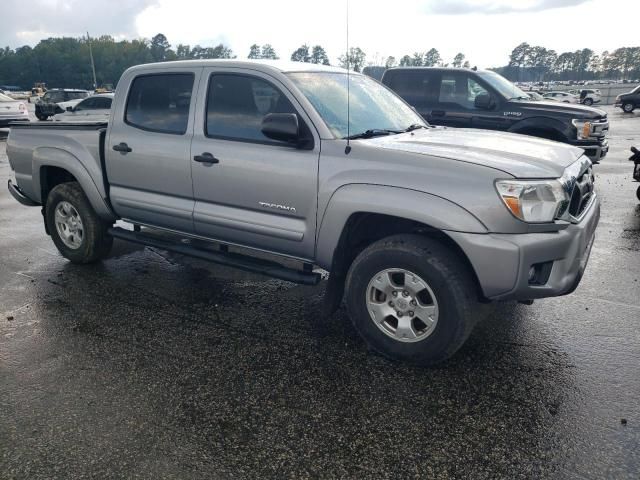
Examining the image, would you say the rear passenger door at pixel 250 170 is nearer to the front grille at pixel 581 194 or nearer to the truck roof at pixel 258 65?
the truck roof at pixel 258 65

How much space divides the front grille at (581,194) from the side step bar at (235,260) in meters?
1.72

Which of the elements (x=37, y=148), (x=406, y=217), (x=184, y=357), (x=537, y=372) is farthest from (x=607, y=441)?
(x=37, y=148)

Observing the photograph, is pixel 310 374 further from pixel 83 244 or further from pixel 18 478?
pixel 83 244

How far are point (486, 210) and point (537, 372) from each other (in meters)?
1.14

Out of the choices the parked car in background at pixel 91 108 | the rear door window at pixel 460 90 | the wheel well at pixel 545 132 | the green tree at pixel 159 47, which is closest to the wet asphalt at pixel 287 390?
the wheel well at pixel 545 132

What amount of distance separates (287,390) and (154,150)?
236 cm


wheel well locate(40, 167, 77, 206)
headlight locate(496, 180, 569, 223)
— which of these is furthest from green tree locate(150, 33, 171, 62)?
headlight locate(496, 180, 569, 223)

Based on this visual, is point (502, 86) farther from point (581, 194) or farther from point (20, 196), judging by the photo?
point (20, 196)

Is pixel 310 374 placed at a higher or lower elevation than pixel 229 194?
lower

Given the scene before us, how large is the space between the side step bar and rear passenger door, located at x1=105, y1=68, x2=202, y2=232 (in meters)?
0.15

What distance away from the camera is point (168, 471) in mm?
2395

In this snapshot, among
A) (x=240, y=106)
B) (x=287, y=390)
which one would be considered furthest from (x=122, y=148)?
(x=287, y=390)

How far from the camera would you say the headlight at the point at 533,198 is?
9.49 ft

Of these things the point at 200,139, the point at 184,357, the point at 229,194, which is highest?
the point at 200,139
